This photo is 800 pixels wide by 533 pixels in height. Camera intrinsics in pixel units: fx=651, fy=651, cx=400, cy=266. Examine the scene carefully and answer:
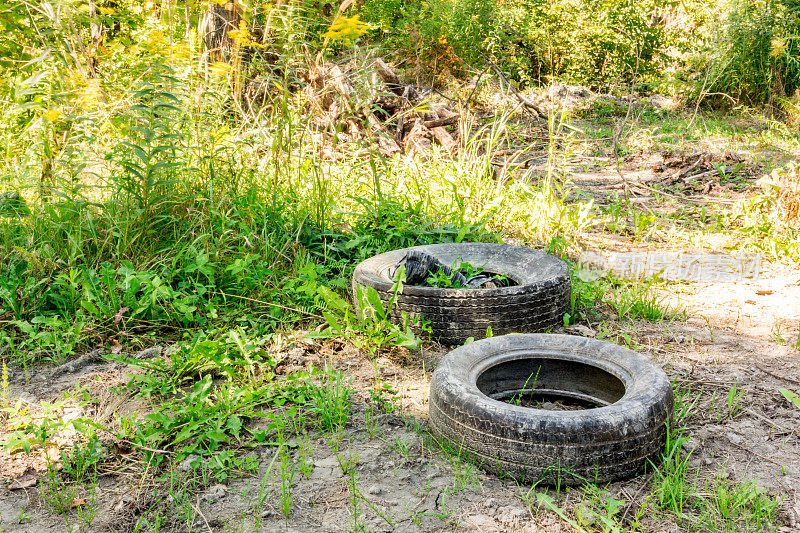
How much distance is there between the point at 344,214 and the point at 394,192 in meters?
0.64

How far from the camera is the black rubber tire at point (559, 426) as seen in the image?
2295mm

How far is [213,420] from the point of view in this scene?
8.98 ft

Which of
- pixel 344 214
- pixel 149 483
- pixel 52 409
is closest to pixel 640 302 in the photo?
pixel 344 214

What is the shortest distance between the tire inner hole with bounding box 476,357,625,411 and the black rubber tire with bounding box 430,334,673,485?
2.7 inches

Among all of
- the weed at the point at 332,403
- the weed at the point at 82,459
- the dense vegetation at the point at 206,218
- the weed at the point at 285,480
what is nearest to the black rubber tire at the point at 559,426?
the dense vegetation at the point at 206,218

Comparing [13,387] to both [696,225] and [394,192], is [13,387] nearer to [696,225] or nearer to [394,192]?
[394,192]

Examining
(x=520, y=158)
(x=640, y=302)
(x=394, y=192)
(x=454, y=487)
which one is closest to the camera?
(x=454, y=487)

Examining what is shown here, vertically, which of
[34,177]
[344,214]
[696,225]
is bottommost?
[696,225]

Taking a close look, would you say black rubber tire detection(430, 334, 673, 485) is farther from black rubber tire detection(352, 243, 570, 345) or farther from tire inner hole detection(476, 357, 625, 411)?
black rubber tire detection(352, 243, 570, 345)

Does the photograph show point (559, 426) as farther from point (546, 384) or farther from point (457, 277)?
point (457, 277)

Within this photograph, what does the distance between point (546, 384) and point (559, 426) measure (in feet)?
2.36

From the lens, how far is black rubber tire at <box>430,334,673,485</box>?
7.53 feet

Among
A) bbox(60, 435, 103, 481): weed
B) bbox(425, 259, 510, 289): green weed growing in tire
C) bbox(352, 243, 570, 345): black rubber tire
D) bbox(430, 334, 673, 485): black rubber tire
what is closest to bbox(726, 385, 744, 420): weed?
bbox(430, 334, 673, 485): black rubber tire

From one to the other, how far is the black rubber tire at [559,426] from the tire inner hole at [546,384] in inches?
2.7
